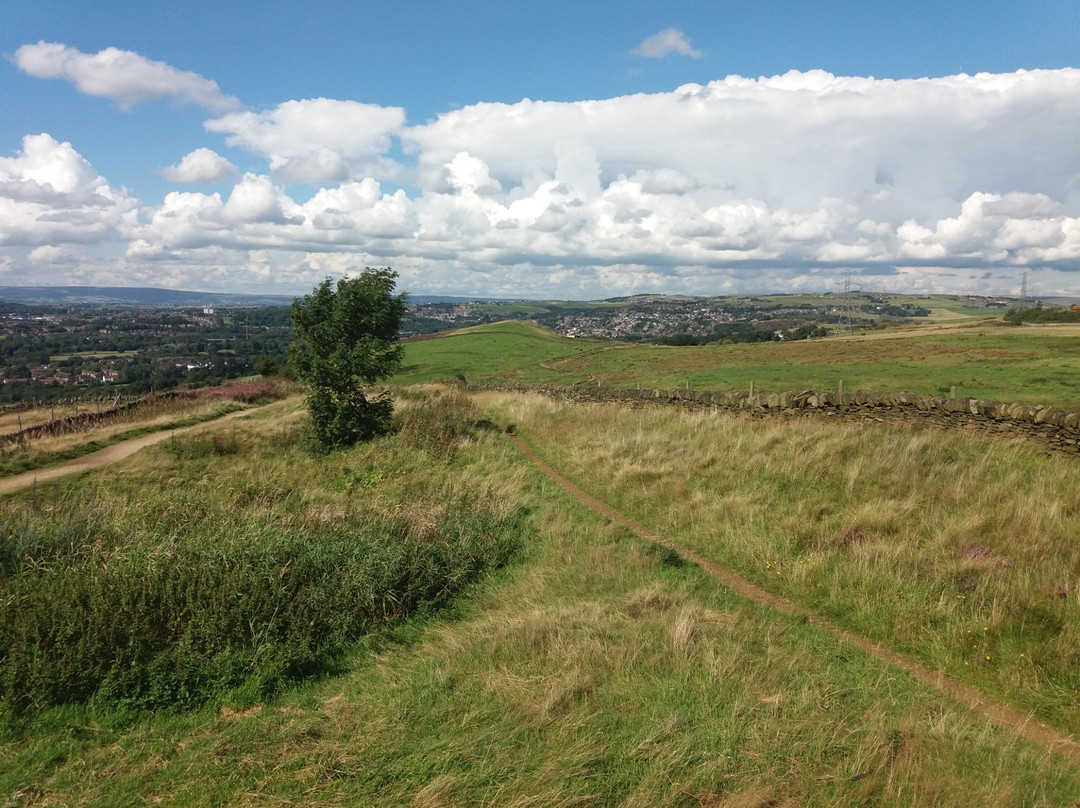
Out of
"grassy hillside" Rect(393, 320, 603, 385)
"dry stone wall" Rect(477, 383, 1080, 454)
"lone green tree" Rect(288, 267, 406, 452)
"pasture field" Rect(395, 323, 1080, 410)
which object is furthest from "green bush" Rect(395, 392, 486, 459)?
"grassy hillside" Rect(393, 320, 603, 385)

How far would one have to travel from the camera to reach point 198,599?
6.92 metres

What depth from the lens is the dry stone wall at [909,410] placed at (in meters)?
11.6

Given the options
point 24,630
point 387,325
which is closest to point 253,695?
point 24,630

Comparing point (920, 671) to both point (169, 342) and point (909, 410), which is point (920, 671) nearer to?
point (909, 410)

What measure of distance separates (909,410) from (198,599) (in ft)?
50.1

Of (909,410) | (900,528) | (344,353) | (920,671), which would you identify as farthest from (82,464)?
(909,410)

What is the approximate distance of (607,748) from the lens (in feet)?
14.9

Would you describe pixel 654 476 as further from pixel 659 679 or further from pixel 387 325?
pixel 387 325

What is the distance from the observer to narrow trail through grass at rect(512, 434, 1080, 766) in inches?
182

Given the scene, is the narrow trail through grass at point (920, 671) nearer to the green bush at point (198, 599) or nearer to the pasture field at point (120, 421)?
the green bush at point (198, 599)

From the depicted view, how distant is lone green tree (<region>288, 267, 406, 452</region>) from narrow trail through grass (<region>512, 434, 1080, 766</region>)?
13.8 metres

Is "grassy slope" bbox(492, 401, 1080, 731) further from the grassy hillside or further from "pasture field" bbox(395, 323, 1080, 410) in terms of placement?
the grassy hillside

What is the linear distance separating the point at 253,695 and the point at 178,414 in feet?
99.3

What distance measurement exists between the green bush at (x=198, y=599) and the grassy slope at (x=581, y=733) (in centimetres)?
42
